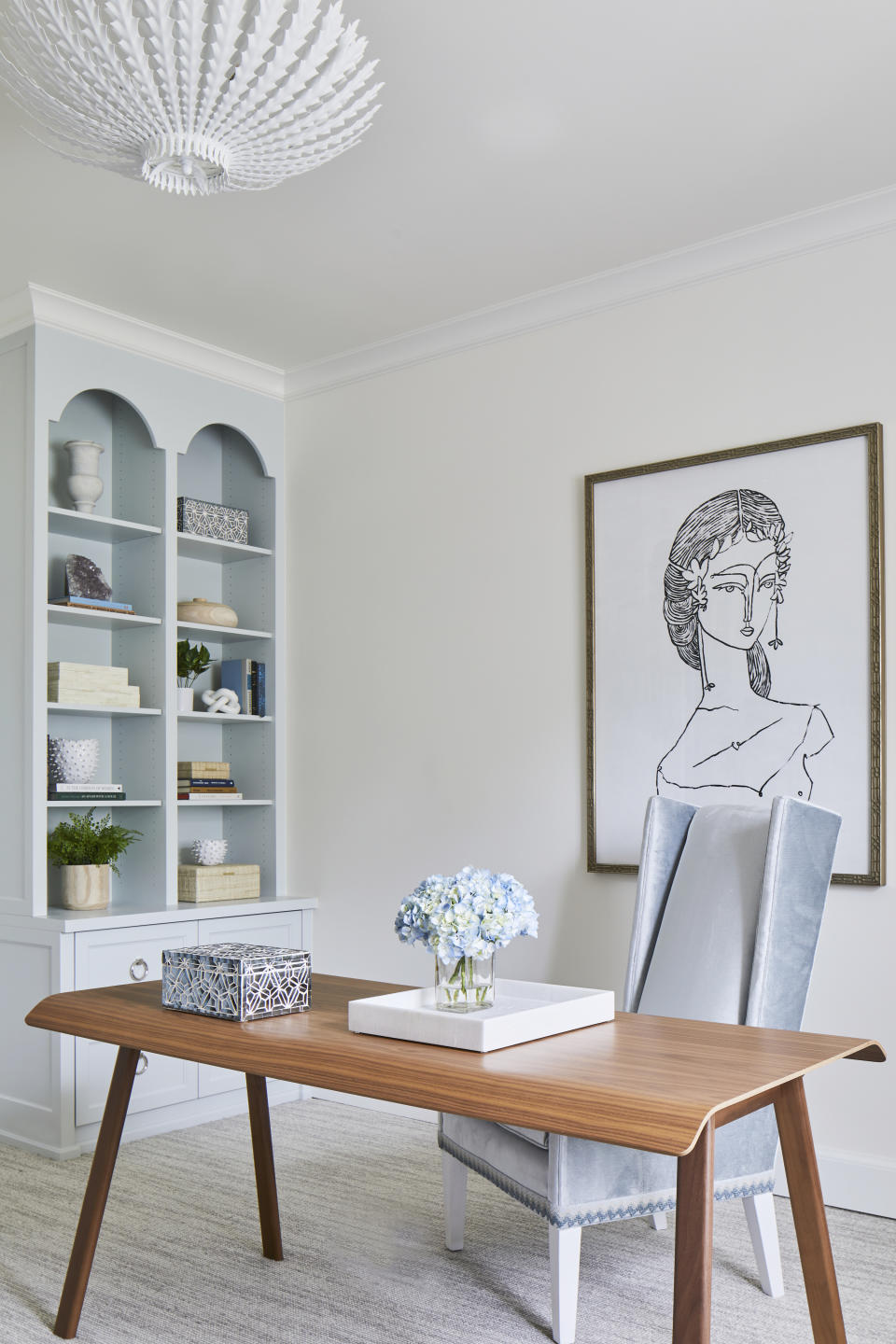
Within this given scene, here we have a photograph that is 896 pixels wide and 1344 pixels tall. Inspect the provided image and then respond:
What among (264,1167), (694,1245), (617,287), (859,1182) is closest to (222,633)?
(617,287)

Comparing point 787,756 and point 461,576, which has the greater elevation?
point 461,576

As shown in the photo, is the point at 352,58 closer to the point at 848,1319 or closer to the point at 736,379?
the point at 736,379

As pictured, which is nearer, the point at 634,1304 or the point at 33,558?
the point at 634,1304

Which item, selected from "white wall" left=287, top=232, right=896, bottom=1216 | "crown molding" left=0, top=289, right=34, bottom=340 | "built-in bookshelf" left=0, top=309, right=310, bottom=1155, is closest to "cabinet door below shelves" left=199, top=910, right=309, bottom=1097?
"built-in bookshelf" left=0, top=309, right=310, bottom=1155

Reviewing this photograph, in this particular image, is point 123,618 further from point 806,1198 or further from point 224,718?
point 806,1198

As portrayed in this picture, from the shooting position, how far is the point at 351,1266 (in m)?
2.62

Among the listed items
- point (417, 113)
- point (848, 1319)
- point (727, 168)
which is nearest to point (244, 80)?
point (417, 113)

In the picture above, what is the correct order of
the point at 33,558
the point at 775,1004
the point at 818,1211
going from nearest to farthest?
1. the point at 818,1211
2. the point at 775,1004
3. the point at 33,558

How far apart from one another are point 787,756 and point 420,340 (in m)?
1.98

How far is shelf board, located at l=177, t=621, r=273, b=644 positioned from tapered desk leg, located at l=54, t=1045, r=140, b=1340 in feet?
6.92

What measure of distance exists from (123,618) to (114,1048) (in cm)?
140

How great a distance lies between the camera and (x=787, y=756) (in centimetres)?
313

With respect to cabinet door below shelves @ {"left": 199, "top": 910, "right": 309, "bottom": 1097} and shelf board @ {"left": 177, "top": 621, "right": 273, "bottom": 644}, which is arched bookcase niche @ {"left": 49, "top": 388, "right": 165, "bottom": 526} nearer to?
shelf board @ {"left": 177, "top": 621, "right": 273, "bottom": 644}

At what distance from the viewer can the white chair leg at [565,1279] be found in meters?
2.18
